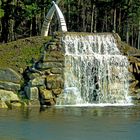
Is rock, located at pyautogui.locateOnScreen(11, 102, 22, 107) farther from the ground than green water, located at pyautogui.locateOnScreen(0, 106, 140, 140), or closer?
closer

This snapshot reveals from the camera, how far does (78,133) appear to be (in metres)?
24.5

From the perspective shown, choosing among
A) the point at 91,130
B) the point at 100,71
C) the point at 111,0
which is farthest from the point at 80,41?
the point at 111,0

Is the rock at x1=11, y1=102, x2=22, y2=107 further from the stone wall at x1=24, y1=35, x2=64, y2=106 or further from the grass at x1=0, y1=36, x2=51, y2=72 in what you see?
the grass at x1=0, y1=36, x2=51, y2=72

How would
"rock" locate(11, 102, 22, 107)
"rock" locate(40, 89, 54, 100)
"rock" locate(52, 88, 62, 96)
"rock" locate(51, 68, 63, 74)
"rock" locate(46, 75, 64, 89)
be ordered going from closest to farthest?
1. "rock" locate(11, 102, 22, 107)
2. "rock" locate(40, 89, 54, 100)
3. "rock" locate(46, 75, 64, 89)
4. "rock" locate(52, 88, 62, 96)
5. "rock" locate(51, 68, 63, 74)

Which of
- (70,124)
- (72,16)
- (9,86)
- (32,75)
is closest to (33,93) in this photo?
(32,75)

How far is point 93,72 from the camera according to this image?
42125mm

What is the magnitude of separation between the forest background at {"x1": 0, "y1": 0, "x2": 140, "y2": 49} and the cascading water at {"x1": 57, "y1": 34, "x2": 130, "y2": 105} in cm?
1338

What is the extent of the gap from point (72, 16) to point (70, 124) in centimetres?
4620

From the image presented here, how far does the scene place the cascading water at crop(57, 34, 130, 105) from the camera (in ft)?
135

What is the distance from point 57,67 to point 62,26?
31.3 ft

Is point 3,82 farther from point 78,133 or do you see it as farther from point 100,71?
point 78,133

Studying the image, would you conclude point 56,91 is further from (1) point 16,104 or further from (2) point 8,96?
(2) point 8,96

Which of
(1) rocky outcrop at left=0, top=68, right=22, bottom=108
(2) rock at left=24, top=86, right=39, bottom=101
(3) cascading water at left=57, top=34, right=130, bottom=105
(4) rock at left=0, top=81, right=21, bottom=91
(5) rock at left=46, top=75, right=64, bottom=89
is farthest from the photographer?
(3) cascading water at left=57, top=34, right=130, bottom=105

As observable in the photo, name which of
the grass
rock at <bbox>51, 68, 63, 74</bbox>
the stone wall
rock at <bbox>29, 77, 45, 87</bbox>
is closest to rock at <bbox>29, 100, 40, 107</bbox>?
the stone wall
